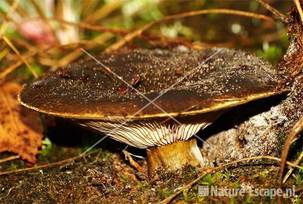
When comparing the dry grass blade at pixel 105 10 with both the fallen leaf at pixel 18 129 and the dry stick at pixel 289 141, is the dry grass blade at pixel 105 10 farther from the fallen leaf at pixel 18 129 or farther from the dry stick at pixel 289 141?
the dry stick at pixel 289 141

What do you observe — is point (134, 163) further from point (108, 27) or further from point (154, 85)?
point (108, 27)

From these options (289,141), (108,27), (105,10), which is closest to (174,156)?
(289,141)

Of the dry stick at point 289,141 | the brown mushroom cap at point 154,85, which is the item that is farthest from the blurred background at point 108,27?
the dry stick at point 289,141

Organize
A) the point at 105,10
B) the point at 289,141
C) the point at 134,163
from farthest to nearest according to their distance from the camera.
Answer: the point at 105,10 → the point at 134,163 → the point at 289,141

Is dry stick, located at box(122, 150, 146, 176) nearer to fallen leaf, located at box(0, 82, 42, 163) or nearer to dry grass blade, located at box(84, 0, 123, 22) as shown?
fallen leaf, located at box(0, 82, 42, 163)

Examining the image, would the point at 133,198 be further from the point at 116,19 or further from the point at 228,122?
the point at 116,19

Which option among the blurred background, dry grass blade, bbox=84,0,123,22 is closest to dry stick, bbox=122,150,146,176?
the blurred background

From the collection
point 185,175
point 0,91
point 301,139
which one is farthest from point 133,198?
point 0,91
